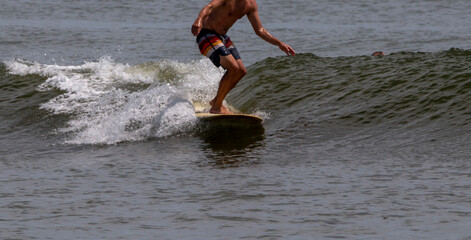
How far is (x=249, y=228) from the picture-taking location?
20.3 ft

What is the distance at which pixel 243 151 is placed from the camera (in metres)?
9.72

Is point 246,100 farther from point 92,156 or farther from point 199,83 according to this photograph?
point 92,156

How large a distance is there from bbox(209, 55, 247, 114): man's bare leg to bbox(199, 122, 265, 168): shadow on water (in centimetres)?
34

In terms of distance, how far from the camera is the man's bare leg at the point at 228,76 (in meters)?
10.8

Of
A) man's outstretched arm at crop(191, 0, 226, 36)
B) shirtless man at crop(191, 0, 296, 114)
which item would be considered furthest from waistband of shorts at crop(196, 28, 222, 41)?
man's outstretched arm at crop(191, 0, 226, 36)

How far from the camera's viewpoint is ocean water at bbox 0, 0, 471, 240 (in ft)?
21.0

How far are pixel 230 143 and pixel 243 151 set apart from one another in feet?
2.08

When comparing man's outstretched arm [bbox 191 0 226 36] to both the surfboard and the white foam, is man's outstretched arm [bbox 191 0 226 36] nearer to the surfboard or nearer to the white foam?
the surfboard

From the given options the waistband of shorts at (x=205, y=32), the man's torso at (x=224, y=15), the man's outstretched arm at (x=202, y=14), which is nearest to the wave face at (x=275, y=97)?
the waistband of shorts at (x=205, y=32)

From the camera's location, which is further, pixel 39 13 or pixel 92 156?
pixel 39 13

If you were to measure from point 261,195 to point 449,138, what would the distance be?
316cm

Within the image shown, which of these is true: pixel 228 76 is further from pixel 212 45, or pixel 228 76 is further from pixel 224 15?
pixel 224 15

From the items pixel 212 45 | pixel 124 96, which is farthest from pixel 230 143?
pixel 124 96

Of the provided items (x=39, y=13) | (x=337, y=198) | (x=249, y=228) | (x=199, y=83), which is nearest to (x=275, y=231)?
(x=249, y=228)
